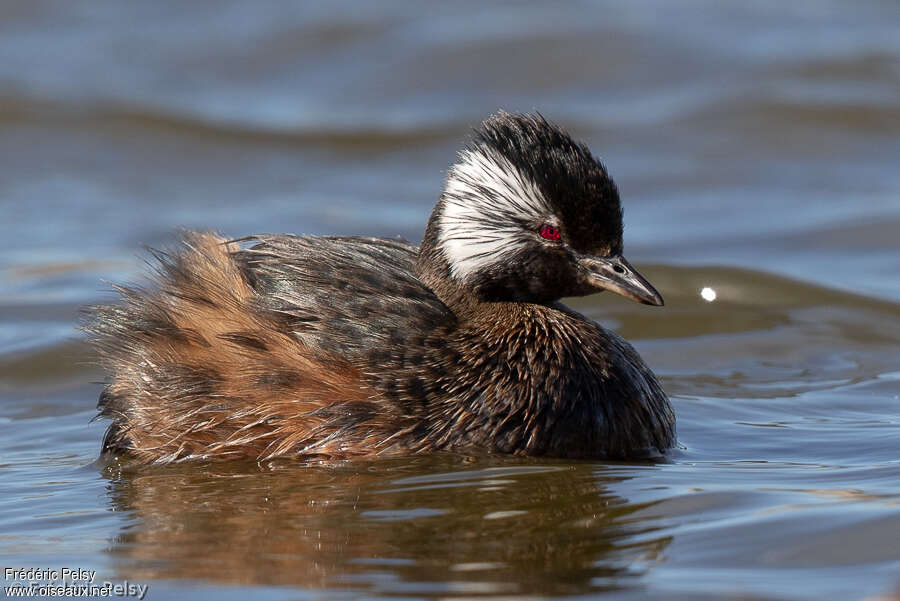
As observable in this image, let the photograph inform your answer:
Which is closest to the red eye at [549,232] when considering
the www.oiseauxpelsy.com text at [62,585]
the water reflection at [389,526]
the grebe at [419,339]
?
the grebe at [419,339]

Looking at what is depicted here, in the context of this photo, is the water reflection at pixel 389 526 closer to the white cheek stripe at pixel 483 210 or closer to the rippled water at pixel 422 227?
the rippled water at pixel 422 227

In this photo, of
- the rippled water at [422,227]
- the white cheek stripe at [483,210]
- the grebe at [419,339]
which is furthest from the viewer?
the white cheek stripe at [483,210]

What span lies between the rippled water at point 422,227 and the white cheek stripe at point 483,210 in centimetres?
117

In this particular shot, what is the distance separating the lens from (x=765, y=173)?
562 inches

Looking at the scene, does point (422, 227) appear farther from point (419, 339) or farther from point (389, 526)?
point (389, 526)

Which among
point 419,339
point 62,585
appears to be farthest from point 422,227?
point 62,585


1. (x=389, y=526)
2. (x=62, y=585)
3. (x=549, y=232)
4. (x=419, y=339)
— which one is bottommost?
(x=62, y=585)

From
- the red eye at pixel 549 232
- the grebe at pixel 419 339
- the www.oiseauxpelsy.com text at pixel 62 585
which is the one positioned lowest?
the www.oiseauxpelsy.com text at pixel 62 585

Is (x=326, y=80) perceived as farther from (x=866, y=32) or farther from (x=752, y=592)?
(x=752, y=592)

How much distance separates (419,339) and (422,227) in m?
5.80

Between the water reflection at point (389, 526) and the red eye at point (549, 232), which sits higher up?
the red eye at point (549, 232)

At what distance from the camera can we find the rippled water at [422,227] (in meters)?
5.88

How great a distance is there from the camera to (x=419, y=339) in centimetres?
732

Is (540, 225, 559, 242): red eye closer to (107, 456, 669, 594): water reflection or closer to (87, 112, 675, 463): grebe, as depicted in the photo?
(87, 112, 675, 463): grebe
